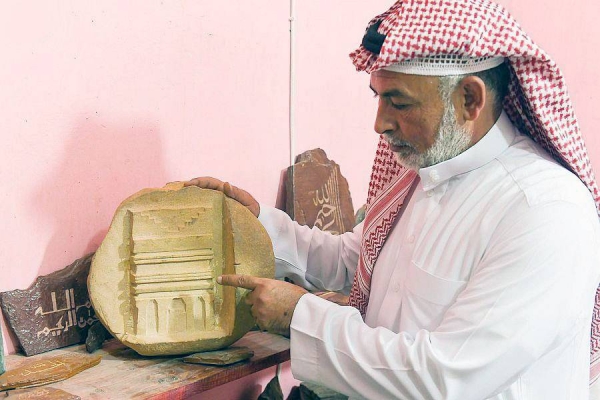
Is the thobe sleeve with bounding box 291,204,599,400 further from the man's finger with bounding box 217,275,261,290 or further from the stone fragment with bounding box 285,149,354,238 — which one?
the stone fragment with bounding box 285,149,354,238

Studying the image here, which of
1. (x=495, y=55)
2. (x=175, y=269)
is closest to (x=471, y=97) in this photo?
(x=495, y=55)

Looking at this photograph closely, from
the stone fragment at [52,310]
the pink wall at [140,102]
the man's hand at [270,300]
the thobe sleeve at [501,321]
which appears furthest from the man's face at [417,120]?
the stone fragment at [52,310]

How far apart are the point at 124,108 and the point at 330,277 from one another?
0.67m

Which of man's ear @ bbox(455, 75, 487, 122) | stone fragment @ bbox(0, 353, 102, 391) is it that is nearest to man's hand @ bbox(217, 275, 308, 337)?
stone fragment @ bbox(0, 353, 102, 391)

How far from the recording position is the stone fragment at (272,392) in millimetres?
1966

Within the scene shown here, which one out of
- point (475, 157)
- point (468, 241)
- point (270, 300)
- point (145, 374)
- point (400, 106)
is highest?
point (400, 106)

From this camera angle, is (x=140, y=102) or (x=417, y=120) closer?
(x=417, y=120)

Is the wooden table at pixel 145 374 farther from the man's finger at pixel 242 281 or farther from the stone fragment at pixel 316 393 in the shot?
the stone fragment at pixel 316 393

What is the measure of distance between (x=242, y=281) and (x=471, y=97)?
0.60 metres

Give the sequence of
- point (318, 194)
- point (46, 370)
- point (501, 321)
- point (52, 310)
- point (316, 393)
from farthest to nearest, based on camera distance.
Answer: point (318, 194) → point (316, 393) → point (52, 310) → point (46, 370) → point (501, 321)

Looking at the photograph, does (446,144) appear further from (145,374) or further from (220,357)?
(145,374)

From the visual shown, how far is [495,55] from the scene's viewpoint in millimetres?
1365

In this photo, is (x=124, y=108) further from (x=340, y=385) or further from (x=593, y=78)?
(x=593, y=78)

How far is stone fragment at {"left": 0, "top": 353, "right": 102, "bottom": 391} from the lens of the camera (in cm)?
134
